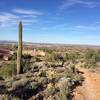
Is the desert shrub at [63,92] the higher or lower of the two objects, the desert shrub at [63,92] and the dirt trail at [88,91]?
the higher

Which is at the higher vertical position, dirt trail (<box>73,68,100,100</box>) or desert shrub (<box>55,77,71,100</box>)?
desert shrub (<box>55,77,71,100</box>)

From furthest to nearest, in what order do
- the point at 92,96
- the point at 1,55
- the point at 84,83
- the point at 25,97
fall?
the point at 1,55 < the point at 84,83 < the point at 92,96 < the point at 25,97

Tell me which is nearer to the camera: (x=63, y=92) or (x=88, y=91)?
(x=63, y=92)

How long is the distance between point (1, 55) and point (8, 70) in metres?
16.2

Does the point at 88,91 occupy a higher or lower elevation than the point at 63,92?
lower

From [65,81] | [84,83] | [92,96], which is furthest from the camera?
[84,83]

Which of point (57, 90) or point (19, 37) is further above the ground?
point (19, 37)

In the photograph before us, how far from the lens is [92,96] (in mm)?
12750

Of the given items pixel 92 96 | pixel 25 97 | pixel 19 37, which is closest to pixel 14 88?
pixel 25 97

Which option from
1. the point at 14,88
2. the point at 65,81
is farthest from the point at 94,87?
the point at 14,88

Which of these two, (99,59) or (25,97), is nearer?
(25,97)

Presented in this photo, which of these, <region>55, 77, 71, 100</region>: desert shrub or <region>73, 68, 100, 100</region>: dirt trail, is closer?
<region>55, 77, 71, 100</region>: desert shrub

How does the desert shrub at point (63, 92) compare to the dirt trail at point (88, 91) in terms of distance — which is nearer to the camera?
the desert shrub at point (63, 92)

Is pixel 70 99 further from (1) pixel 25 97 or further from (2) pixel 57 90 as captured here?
(1) pixel 25 97
